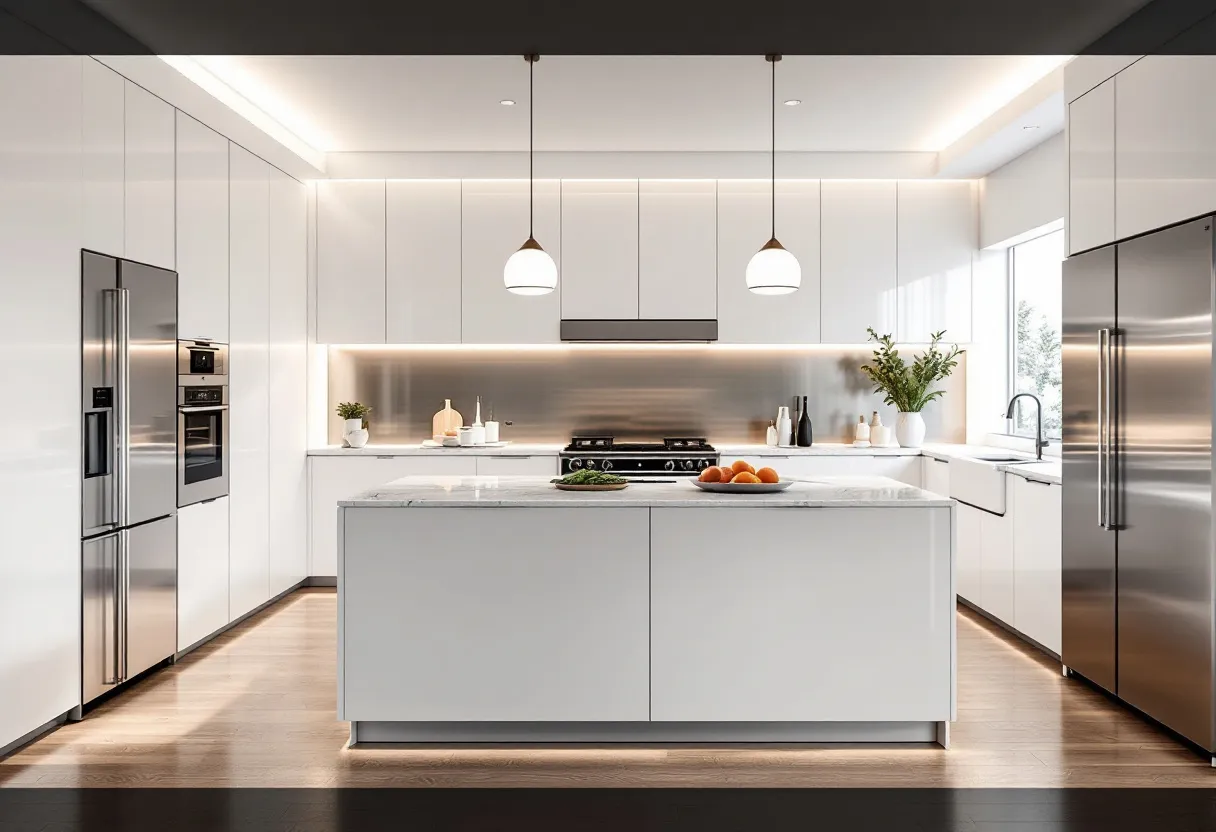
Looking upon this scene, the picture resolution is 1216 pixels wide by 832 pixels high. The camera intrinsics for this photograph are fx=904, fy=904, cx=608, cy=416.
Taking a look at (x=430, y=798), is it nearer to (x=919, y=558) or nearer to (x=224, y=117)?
(x=919, y=558)

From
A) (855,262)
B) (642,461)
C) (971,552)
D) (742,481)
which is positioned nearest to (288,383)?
(642,461)

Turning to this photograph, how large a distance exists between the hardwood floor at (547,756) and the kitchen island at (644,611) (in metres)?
0.15

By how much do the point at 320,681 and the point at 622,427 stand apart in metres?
3.04

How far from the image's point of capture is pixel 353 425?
6.11 metres

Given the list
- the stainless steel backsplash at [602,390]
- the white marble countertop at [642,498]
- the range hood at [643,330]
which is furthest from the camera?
the stainless steel backsplash at [602,390]

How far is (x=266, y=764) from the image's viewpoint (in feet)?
10.1

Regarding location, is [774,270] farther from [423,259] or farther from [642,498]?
[423,259]

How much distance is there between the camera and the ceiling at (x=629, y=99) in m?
4.36

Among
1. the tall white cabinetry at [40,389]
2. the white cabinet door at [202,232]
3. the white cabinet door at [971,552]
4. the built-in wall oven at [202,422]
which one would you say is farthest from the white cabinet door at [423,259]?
the white cabinet door at [971,552]

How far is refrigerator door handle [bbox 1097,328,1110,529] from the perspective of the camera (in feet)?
11.7

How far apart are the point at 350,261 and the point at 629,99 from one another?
7.54ft

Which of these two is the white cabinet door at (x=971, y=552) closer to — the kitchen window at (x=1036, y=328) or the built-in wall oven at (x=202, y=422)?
the kitchen window at (x=1036, y=328)

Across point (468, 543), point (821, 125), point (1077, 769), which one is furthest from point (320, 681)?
point (821, 125)

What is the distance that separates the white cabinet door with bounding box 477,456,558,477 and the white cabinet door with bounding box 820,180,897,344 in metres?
2.02
